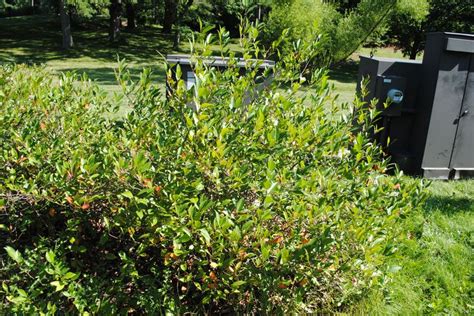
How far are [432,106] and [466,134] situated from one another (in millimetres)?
753

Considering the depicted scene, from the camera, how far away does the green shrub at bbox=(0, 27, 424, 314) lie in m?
2.38

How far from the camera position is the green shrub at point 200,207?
7.80 ft

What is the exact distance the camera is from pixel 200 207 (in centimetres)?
221

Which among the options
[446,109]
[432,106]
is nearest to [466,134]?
[446,109]

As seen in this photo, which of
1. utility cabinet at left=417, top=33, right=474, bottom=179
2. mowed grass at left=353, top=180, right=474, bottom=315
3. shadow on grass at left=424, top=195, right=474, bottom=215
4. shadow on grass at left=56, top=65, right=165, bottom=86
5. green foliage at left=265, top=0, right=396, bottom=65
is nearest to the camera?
mowed grass at left=353, top=180, right=474, bottom=315

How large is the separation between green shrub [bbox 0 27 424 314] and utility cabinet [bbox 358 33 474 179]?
3557 millimetres

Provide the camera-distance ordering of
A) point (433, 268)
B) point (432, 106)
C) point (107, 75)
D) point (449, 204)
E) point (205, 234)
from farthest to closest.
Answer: point (107, 75) < point (432, 106) < point (449, 204) < point (433, 268) < point (205, 234)

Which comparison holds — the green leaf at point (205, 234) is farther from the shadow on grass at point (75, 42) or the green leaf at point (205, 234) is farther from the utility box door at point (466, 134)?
the shadow on grass at point (75, 42)

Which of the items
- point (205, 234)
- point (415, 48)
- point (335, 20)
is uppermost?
point (335, 20)

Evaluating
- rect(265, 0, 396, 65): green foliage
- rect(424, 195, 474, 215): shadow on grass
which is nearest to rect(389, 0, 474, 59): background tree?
rect(265, 0, 396, 65): green foliage

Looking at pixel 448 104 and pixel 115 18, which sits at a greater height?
pixel 115 18

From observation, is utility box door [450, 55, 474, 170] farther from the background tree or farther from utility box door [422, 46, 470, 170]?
the background tree

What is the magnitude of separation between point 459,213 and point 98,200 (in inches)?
166

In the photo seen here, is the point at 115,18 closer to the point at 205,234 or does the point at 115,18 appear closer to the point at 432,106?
the point at 432,106
